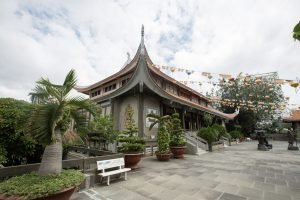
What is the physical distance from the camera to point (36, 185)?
3.09 m

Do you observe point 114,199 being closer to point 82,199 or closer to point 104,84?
point 82,199

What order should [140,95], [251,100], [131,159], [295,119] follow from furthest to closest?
1. [251,100]
2. [295,119]
3. [140,95]
4. [131,159]

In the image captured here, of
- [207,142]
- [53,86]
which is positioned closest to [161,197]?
[53,86]

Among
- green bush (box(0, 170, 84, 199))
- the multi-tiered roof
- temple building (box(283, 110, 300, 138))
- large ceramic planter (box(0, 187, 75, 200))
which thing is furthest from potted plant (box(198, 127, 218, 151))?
temple building (box(283, 110, 300, 138))

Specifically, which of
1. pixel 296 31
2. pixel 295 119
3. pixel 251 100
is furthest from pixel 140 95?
pixel 295 119

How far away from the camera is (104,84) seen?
1762 centimetres

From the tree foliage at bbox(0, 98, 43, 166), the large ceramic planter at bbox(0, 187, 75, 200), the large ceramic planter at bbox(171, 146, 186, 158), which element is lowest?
the large ceramic planter at bbox(171, 146, 186, 158)

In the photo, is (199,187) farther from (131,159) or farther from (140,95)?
(140,95)

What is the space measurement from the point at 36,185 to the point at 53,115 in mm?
1251

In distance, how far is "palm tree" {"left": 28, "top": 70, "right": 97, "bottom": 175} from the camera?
133 inches

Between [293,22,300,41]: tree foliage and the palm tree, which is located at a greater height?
[293,22,300,41]: tree foliage

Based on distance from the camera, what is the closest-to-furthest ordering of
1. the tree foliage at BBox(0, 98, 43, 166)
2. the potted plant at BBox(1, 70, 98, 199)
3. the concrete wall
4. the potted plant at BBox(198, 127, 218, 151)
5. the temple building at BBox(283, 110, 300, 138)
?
the potted plant at BBox(1, 70, 98, 199), the tree foliage at BBox(0, 98, 43, 166), the concrete wall, the potted plant at BBox(198, 127, 218, 151), the temple building at BBox(283, 110, 300, 138)

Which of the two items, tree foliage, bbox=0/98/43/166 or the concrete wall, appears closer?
tree foliage, bbox=0/98/43/166

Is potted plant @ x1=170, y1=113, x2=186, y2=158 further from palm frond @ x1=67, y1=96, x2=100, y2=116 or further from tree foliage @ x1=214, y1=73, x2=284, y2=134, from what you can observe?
tree foliage @ x1=214, y1=73, x2=284, y2=134
